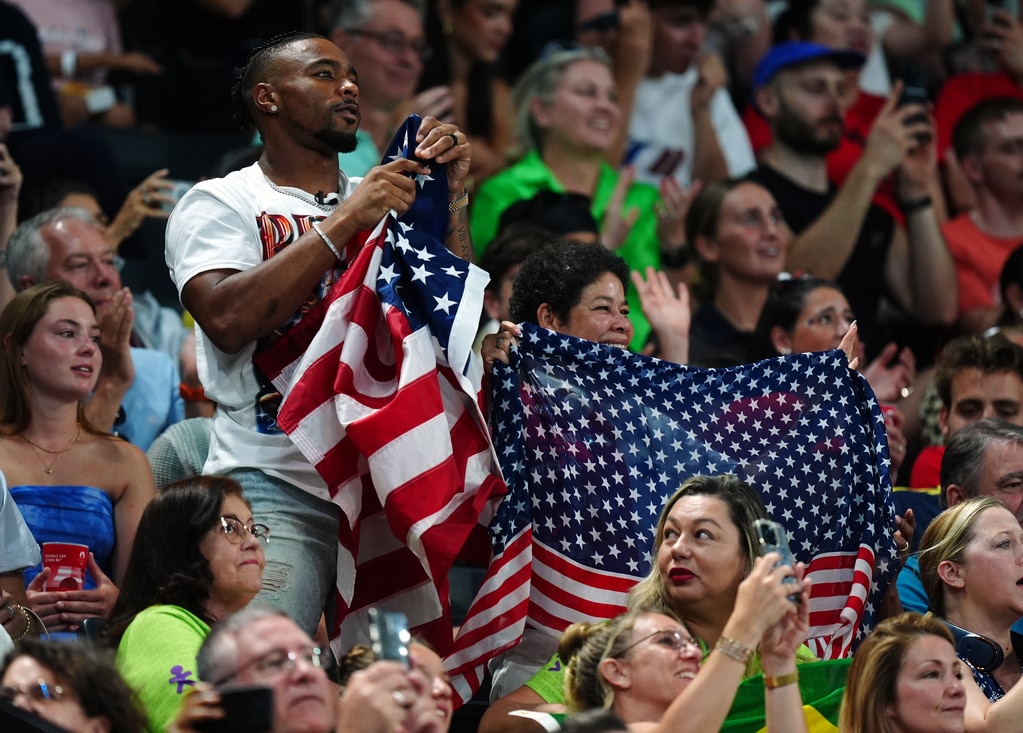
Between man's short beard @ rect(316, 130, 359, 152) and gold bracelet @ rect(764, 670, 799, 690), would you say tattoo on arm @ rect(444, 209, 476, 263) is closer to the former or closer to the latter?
man's short beard @ rect(316, 130, 359, 152)

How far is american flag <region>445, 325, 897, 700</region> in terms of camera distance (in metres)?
5.16

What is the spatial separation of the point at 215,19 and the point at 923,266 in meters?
3.75

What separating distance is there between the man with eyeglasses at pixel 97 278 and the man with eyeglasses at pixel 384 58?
5.99 feet

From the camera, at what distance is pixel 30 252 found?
6609mm

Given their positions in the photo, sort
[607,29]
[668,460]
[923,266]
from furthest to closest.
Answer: [607,29] < [923,266] < [668,460]

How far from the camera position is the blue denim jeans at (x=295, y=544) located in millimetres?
4867

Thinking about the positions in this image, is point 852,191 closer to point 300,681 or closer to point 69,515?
point 69,515

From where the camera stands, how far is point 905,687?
14.7 feet

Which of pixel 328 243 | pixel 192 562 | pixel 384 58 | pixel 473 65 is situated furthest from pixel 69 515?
pixel 473 65

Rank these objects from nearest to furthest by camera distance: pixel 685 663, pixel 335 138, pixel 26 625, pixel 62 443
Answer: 1. pixel 685 663
2. pixel 26 625
3. pixel 335 138
4. pixel 62 443

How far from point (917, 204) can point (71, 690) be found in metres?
5.95

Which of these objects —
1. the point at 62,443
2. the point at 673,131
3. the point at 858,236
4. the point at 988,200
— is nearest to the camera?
the point at 62,443

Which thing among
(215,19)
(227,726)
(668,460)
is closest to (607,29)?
(215,19)

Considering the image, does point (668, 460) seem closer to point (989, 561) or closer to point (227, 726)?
point (989, 561)
